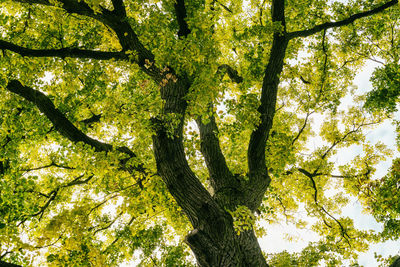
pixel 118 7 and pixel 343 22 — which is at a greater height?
pixel 118 7

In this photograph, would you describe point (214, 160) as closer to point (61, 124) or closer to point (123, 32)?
point (61, 124)

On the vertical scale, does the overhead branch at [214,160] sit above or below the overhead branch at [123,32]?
below

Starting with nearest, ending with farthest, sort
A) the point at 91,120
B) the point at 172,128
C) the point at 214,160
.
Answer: the point at 172,128 → the point at 214,160 → the point at 91,120

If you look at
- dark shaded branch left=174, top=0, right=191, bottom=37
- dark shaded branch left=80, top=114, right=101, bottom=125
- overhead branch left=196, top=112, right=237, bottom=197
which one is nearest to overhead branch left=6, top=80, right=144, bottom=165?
overhead branch left=196, top=112, right=237, bottom=197

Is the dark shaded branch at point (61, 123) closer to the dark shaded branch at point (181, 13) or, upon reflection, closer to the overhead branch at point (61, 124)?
the overhead branch at point (61, 124)

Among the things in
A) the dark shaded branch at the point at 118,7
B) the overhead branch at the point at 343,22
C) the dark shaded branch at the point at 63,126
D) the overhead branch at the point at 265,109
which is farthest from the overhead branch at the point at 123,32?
the overhead branch at the point at 343,22

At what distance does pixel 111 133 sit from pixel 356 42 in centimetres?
996

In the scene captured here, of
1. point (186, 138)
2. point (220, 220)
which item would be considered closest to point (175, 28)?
point (186, 138)

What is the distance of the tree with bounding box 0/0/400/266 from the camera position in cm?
519

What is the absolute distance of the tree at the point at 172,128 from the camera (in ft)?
17.0

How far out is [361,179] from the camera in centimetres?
878

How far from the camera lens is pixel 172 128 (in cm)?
518

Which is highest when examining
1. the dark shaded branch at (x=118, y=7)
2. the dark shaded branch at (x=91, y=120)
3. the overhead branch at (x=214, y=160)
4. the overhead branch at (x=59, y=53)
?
the dark shaded branch at (x=118, y=7)

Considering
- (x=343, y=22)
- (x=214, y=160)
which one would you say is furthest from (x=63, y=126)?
(x=343, y=22)
